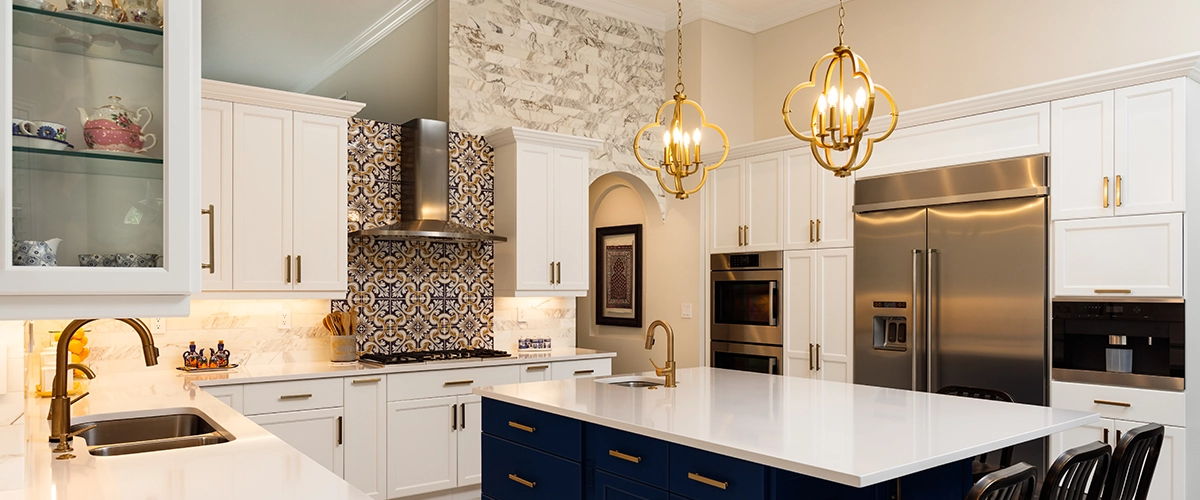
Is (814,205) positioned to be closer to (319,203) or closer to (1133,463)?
(1133,463)

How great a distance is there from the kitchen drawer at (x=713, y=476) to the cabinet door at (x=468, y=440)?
2485mm

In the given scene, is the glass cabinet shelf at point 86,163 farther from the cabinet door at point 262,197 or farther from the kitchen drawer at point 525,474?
the cabinet door at point 262,197

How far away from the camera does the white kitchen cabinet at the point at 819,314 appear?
17.0 feet

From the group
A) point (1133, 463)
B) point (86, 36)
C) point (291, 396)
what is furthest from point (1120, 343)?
point (86, 36)

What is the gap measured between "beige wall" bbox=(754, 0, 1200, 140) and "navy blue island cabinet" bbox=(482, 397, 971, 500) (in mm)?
3108

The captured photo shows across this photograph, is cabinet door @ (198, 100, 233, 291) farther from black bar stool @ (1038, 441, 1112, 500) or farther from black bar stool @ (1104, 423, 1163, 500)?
black bar stool @ (1104, 423, 1163, 500)

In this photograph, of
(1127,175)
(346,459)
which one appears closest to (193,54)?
(346,459)

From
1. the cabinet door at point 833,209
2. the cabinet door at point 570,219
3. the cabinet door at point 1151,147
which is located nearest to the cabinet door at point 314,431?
the cabinet door at point 570,219

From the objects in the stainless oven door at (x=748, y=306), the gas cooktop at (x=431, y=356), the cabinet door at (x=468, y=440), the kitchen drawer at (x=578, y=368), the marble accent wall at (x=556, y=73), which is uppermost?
the marble accent wall at (x=556, y=73)

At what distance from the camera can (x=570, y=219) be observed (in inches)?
222

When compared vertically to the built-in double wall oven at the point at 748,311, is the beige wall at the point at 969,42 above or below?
above

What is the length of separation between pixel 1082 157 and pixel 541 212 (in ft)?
10.5

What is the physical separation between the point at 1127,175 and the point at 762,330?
8.13 feet

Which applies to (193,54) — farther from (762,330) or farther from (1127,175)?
(762,330)
